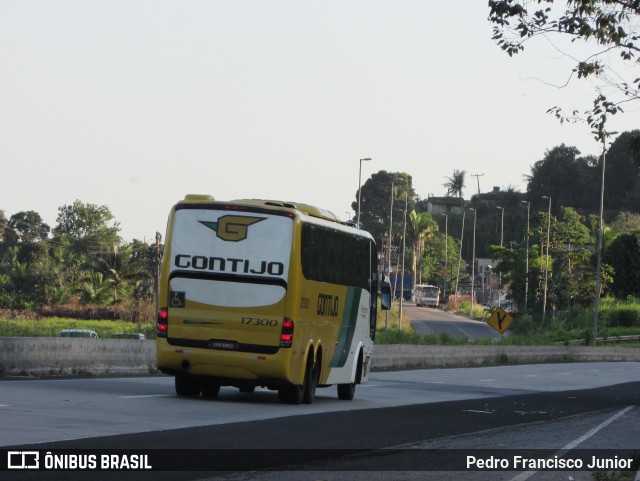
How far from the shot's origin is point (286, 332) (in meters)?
19.6

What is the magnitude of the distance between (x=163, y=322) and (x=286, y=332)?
6.44 feet

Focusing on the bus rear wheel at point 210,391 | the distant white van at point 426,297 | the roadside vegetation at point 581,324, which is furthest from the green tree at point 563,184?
the bus rear wheel at point 210,391

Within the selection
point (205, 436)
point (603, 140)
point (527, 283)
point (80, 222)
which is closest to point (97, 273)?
point (527, 283)

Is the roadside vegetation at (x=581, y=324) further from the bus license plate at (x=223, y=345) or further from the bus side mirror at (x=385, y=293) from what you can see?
the bus license plate at (x=223, y=345)

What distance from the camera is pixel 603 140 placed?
24.9 meters

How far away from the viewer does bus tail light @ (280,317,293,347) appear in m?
19.6

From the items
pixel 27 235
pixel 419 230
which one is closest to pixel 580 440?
pixel 27 235

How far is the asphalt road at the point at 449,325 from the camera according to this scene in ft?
312

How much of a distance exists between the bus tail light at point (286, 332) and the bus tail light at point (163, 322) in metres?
1.84

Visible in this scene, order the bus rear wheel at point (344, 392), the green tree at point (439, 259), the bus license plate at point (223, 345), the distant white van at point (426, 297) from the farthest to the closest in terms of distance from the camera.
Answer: the green tree at point (439, 259) → the distant white van at point (426, 297) → the bus rear wheel at point (344, 392) → the bus license plate at point (223, 345)

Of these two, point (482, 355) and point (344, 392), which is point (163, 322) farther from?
point (482, 355)

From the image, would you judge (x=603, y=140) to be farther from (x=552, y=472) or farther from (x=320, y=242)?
(x=552, y=472)

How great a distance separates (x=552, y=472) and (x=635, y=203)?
524 feet

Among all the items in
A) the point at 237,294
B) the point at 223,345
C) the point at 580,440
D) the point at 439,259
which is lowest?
the point at 580,440
